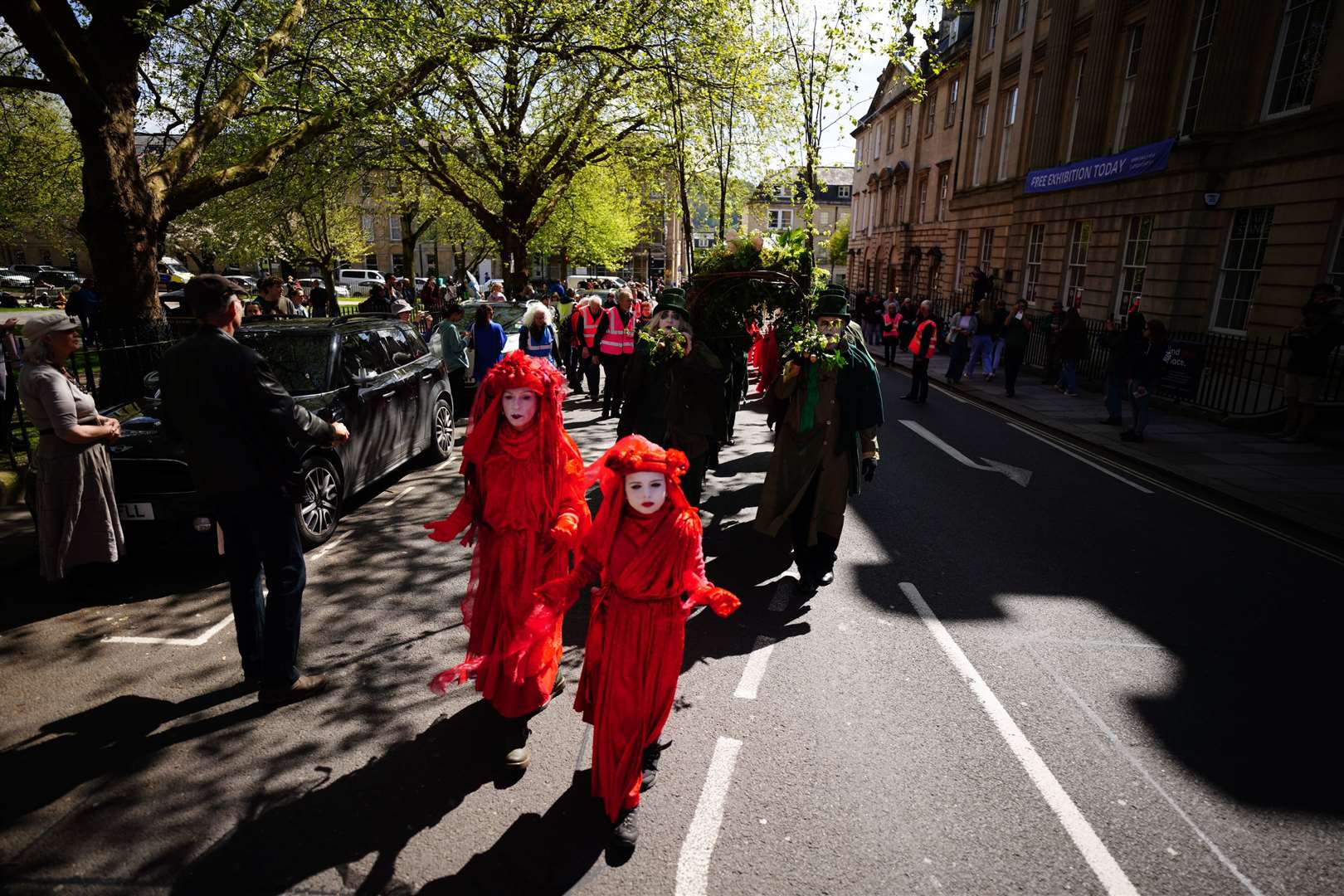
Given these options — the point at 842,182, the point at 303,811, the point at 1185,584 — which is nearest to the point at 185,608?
the point at 303,811

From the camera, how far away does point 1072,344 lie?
47.6ft

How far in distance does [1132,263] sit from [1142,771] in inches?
718

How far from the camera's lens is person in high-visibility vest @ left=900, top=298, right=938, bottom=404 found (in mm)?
12844

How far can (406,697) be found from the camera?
3955mm

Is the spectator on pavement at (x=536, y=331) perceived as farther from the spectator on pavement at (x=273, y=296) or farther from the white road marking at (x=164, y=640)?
the white road marking at (x=164, y=640)

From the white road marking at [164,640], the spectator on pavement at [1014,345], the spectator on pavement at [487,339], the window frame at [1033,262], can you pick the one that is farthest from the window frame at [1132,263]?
the white road marking at [164,640]

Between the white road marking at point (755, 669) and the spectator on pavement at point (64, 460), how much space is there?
4406 mm

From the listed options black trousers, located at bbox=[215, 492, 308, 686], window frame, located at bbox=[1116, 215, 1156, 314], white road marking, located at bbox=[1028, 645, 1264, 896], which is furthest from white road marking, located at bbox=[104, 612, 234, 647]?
window frame, located at bbox=[1116, 215, 1156, 314]

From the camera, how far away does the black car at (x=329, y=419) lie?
516 cm

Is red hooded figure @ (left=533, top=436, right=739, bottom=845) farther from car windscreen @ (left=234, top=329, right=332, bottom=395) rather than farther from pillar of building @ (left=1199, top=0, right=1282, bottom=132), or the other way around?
pillar of building @ (left=1199, top=0, right=1282, bottom=132)

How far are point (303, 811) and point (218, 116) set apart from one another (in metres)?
10.7

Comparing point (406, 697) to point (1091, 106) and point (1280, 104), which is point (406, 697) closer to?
point (1280, 104)

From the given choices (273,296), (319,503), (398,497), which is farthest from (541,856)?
(273,296)

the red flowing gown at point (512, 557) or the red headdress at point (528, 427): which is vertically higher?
A: the red headdress at point (528, 427)
